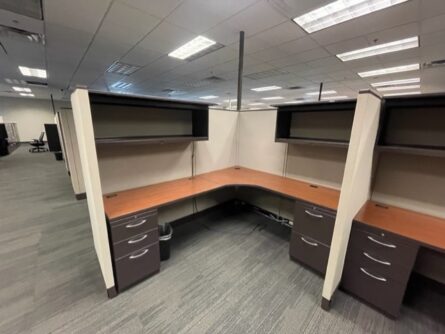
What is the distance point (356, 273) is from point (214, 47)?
4.33 meters

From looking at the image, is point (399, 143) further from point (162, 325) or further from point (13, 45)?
point (13, 45)

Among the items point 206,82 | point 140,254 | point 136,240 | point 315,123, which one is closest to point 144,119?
point 136,240

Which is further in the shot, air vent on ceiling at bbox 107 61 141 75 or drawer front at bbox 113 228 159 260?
air vent on ceiling at bbox 107 61 141 75

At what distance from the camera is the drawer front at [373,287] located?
147cm

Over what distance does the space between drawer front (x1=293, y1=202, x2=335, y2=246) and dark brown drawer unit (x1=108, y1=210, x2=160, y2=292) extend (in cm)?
143

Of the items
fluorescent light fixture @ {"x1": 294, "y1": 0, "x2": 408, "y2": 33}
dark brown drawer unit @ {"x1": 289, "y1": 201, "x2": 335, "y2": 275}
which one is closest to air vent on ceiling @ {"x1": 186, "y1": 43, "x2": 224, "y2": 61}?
fluorescent light fixture @ {"x1": 294, "y1": 0, "x2": 408, "y2": 33}

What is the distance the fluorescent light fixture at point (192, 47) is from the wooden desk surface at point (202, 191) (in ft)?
8.91

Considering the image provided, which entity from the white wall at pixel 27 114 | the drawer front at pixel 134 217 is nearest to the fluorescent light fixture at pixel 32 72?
the drawer front at pixel 134 217

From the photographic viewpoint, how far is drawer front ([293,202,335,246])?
5.78 ft

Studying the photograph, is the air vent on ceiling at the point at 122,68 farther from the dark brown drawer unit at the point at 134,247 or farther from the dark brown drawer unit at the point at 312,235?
the dark brown drawer unit at the point at 312,235

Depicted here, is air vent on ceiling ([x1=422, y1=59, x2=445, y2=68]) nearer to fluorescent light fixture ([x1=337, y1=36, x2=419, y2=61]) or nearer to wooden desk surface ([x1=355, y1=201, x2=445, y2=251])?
fluorescent light fixture ([x1=337, y1=36, x2=419, y2=61])

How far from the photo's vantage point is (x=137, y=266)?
1751 mm

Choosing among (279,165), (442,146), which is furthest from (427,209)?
(279,165)

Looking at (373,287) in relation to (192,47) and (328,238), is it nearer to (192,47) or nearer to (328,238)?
(328,238)
